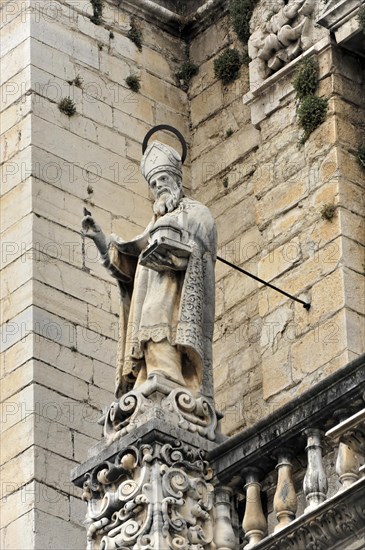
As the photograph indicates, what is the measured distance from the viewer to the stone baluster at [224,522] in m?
13.5

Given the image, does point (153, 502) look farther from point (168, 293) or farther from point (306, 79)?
point (306, 79)

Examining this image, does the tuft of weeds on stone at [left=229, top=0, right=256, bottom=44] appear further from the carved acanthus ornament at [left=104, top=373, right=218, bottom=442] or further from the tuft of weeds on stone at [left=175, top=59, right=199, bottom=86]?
the carved acanthus ornament at [left=104, top=373, right=218, bottom=442]

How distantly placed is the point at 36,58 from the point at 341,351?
3.63 metres

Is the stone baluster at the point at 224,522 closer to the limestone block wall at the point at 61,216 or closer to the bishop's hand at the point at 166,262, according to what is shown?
the bishop's hand at the point at 166,262

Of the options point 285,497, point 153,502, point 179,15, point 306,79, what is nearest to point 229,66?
point 179,15

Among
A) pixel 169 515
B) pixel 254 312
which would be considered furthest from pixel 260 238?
pixel 169 515

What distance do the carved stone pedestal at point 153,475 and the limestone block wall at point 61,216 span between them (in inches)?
85.4

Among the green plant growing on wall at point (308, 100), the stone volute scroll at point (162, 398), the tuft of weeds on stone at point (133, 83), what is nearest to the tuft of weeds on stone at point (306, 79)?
the green plant growing on wall at point (308, 100)

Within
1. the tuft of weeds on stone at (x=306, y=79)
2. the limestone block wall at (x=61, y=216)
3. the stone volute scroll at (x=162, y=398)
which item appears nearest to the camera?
the stone volute scroll at (x=162, y=398)

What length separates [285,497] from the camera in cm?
1304

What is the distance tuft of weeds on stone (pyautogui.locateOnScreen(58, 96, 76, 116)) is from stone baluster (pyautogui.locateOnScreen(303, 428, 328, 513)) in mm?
5763

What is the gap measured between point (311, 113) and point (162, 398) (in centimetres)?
424

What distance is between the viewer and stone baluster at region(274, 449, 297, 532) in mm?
13000

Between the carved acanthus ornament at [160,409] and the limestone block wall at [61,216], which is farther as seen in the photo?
the limestone block wall at [61,216]
